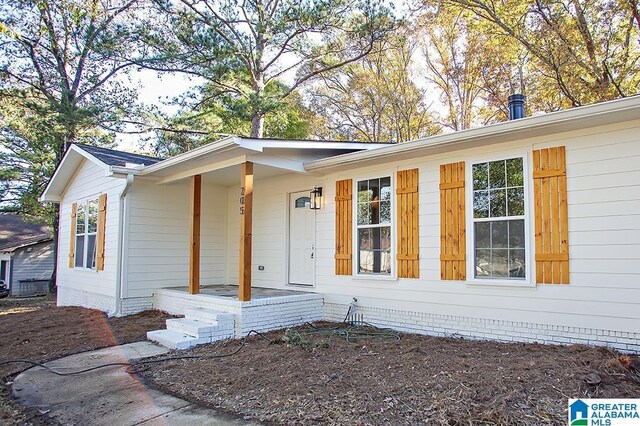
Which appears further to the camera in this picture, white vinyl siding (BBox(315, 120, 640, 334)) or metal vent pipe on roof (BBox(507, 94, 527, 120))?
metal vent pipe on roof (BBox(507, 94, 527, 120))

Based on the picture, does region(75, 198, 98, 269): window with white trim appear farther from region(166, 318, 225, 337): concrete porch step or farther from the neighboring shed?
the neighboring shed

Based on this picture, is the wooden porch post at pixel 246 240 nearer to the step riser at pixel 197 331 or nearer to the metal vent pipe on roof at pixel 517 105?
the step riser at pixel 197 331

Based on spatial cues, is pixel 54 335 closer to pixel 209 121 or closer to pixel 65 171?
pixel 65 171

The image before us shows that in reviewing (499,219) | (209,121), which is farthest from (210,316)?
(209,121)

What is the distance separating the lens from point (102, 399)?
3.86 meters

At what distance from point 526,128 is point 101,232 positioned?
7.92 meters

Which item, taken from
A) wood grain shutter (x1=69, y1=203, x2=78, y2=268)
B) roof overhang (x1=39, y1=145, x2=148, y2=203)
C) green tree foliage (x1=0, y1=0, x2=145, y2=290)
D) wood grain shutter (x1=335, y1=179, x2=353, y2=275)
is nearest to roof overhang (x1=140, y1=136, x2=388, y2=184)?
roof overhang (x1=39, y1=145, x2=148, y2=203)

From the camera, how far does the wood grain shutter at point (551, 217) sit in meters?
4.81

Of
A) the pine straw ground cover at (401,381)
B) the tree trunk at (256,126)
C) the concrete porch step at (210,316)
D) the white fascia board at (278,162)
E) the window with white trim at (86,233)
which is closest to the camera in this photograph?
the pine straw ground cover at (401,381)

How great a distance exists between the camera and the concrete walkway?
338cm

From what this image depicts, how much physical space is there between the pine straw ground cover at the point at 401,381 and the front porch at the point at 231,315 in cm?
60

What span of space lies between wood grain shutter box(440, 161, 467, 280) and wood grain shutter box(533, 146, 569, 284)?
913 millimetres

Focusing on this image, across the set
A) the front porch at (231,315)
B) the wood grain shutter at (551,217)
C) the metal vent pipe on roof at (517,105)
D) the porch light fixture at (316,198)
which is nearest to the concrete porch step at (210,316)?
the front porch at (231,315)

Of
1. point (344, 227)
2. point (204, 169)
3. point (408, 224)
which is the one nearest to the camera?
point (408, 224)
